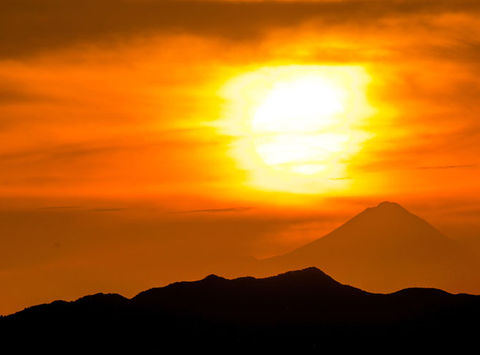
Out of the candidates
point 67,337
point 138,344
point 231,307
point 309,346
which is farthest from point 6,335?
point 309,346

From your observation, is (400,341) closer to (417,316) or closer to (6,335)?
(417,316)

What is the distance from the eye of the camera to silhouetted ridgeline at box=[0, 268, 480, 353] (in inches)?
4675

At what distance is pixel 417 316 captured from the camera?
128 m

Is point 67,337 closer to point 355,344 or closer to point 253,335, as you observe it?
point 253,335

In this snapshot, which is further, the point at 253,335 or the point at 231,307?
the point at 231,307

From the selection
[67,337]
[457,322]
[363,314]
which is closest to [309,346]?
[363,314]

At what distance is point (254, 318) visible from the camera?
125 m

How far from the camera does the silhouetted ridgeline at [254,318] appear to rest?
118750mm

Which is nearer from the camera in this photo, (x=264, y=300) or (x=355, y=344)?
(x=355, y=344)

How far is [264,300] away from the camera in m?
131

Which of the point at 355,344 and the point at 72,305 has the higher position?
the point at 72,305

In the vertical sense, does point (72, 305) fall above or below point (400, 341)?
above

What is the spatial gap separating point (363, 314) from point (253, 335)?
17978 mm

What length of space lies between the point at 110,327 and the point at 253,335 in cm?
1940
